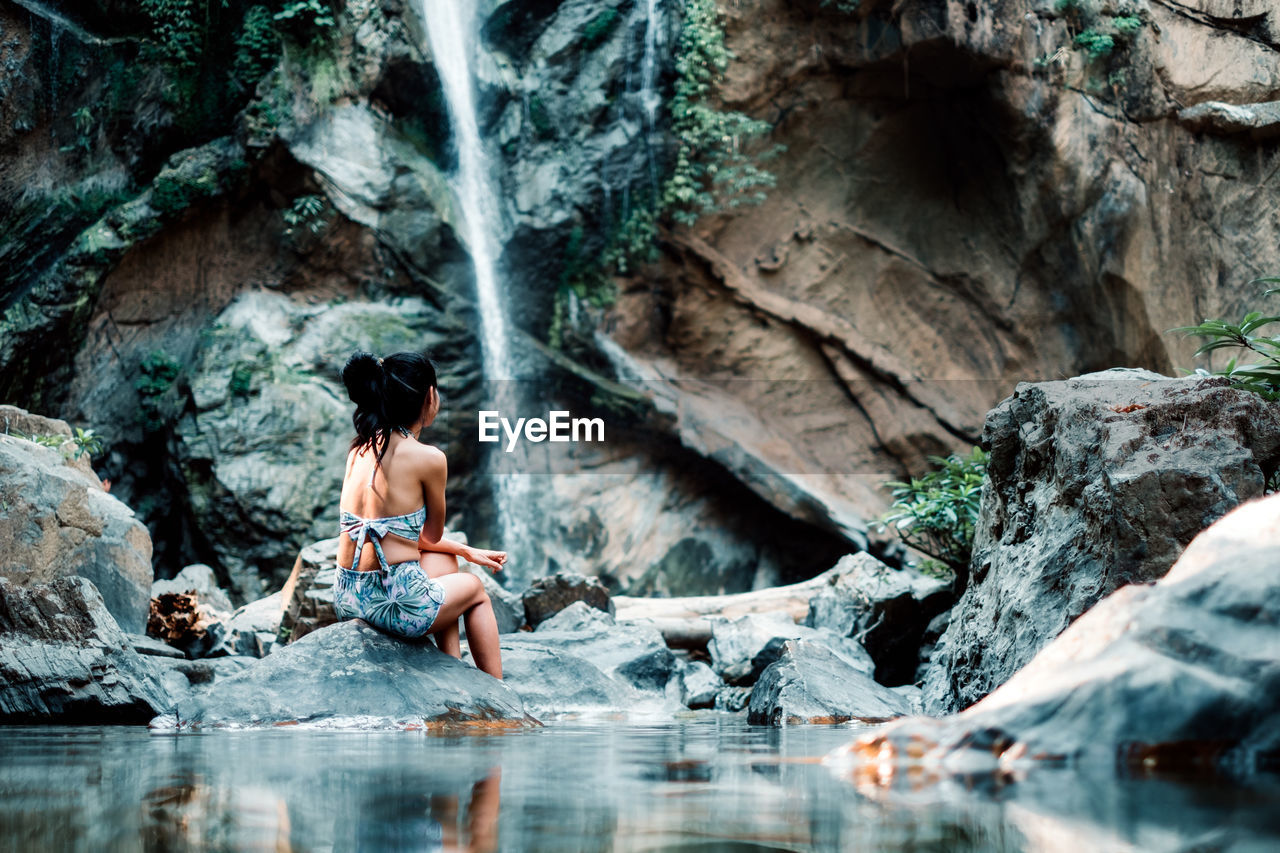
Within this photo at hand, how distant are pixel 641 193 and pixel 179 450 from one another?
6443 millimetres

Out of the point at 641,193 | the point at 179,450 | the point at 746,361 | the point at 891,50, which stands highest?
the point at 891,50

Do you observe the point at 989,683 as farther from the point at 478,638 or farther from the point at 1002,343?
the point at 1002,343

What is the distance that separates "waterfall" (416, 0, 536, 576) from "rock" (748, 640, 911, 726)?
815 centimetres

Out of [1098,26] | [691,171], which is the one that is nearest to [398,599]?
[691,171]

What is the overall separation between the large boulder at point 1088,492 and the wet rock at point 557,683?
1.57m

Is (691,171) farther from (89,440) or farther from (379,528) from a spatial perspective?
(379,528)

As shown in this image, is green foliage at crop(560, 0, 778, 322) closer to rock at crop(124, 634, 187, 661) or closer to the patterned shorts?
rock at crop(124, 634, 187, 661)

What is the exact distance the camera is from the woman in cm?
390

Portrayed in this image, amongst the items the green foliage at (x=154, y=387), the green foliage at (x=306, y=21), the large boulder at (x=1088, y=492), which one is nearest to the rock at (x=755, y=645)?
the large boulder at (x=1088, y=492)

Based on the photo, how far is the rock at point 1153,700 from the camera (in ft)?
5.24

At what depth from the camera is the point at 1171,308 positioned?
11.9 metres

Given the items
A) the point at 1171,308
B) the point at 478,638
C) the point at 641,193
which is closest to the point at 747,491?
the point at 641,193

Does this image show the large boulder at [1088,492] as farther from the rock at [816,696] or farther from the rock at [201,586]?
the rock at [201,586]

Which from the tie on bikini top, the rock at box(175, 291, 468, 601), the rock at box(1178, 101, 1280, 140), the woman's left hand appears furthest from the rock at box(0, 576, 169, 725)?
the rock at box(1178, 101, 1280, 140)
